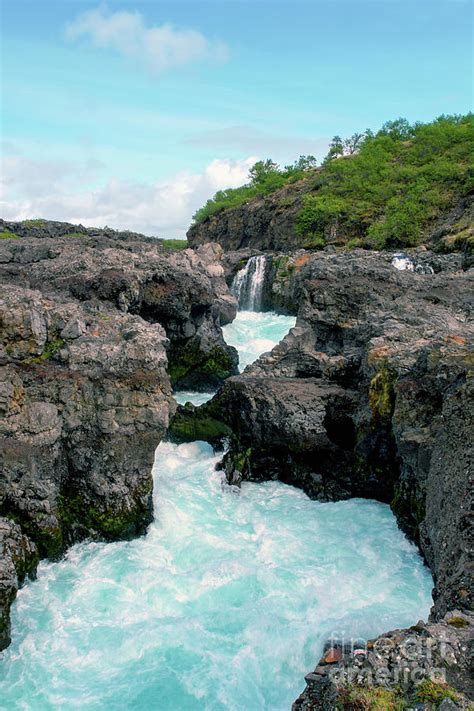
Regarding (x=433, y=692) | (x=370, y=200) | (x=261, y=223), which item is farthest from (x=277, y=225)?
(x=433, y=692)

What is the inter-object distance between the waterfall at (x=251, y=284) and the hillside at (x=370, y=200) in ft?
29.7

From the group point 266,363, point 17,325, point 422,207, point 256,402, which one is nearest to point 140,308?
point 266,363

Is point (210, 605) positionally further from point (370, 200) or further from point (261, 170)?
point (261, 170)

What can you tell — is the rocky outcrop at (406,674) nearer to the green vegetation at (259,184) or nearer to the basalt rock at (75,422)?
the basalt rock at (75,422)

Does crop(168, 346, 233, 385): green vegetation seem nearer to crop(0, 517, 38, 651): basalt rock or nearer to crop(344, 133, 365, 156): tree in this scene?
crop(0, 517, 38, 651): basalt rock

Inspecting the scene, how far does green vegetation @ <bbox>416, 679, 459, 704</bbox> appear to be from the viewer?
4949mm

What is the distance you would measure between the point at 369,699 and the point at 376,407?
761cm

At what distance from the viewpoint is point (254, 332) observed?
3116 centimetres

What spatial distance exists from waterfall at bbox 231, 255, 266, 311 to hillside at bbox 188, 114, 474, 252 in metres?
9.04

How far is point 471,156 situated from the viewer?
47875 mm

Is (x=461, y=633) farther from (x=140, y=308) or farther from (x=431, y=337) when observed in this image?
(x=140, y=308)

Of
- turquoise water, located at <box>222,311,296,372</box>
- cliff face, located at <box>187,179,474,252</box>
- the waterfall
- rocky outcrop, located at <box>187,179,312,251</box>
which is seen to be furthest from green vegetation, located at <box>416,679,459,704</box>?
rocky outcrop, located at <box>187,179,312,251</box>

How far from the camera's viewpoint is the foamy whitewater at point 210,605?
7.71 m

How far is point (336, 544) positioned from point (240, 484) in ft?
10.4
